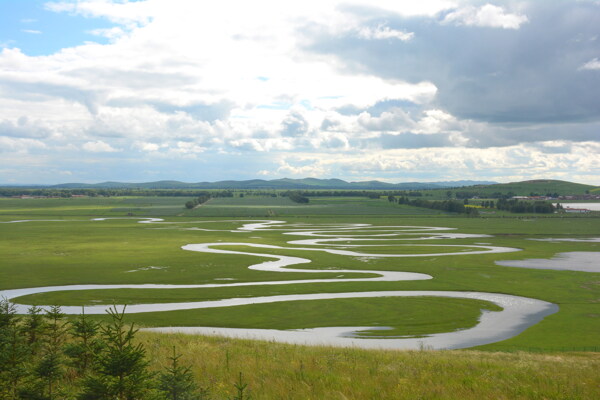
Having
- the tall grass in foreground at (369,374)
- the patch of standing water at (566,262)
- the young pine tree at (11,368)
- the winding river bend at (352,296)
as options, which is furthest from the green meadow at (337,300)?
the young pine tree at (11,368)

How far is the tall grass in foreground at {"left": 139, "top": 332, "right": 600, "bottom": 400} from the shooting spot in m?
14.3

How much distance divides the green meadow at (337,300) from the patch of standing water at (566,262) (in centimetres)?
284

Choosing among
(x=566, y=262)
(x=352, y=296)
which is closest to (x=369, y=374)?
(x=352, y=296)

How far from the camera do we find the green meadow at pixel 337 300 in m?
17.1

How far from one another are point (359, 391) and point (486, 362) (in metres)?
9.63

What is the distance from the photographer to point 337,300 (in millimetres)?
50500

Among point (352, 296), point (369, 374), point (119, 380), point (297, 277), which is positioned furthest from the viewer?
point (297, 277)

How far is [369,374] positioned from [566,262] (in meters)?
70.9

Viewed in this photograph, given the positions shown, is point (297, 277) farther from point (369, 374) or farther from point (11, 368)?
point (11, 368)

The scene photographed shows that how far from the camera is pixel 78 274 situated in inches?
2557

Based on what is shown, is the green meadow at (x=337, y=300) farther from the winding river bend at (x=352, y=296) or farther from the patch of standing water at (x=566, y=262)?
the patch of standing water at (x=566, y=262)

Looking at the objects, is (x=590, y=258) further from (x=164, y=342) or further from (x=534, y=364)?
(x=164, y=342)

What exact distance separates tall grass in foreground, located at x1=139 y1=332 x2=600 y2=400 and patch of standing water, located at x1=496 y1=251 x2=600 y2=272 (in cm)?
5322

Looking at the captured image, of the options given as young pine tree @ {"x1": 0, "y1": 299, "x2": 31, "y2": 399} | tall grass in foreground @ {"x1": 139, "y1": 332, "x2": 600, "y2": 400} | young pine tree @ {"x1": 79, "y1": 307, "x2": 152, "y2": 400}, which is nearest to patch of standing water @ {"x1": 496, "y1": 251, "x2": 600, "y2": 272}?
tall grass in foreground @ {"x1": 139, "y1": 332, "x2": 600, "y2": 400}
